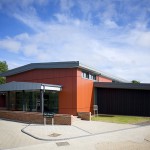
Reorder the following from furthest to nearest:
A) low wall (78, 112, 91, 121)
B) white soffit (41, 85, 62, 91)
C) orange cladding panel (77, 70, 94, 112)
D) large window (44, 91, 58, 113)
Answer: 1. large window (44, 91, 58, 113)
2. orange cladding panel (77, 70, 94, 112)
3. white soffit (41, 85, 62, 91)
4. low wall (78, 112, 91, 121)

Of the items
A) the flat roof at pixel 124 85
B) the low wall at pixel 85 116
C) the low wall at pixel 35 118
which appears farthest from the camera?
the flat roof at pixel 124 85

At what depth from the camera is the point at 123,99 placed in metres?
30.7

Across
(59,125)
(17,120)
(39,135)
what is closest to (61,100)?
(17,120)

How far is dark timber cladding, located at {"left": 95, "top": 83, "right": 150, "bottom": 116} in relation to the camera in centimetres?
2970

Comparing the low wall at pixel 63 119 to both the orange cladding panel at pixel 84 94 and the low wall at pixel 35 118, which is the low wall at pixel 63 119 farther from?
the orange cladding panel at pixel 84 94

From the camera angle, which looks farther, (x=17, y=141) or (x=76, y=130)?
(x=76, y=130)

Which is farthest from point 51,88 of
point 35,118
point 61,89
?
point 35,118

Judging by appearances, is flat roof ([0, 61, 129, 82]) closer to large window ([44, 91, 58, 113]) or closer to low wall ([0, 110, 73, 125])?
large window ([44, 91, 58, 113])

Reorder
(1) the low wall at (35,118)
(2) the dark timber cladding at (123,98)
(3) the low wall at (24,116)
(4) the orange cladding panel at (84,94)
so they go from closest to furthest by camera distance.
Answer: (1) the low wall at (35,118), (3) the low wall at (24,116), (4) the orange cladding panel at (84,94), (2) the dark timber cladding at (123,98)

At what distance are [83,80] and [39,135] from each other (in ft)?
47.4

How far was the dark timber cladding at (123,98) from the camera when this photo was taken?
97.5ft

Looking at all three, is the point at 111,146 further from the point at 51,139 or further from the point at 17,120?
the point at 17,120

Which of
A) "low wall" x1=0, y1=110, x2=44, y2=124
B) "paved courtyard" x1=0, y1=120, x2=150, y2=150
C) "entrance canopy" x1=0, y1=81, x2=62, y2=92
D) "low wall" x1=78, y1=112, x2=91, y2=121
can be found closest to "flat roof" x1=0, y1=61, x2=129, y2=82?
"entrance canopy" x1=0, y1=81, x2=62, y2=92

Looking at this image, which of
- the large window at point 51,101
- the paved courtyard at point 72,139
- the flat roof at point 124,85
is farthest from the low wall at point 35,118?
the flat roof at point 124,85
